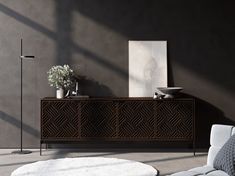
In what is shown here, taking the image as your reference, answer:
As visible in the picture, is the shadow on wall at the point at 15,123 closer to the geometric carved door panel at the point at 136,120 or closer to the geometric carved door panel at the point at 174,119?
the geometric carved door panel at the point at 136,120

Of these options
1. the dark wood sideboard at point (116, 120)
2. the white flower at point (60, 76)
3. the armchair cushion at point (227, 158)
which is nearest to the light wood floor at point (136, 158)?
the dark wood sideboard at point (116, 120)

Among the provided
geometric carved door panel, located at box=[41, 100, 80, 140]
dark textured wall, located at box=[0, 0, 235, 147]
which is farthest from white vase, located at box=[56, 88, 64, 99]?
dark textured wall, located at box=[0, 0, 235, 147]

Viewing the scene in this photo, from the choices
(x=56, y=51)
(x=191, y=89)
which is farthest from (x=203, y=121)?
(x=56, y=51)

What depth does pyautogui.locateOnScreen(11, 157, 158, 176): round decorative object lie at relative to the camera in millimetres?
4523

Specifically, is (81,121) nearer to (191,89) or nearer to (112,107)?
(112,107)

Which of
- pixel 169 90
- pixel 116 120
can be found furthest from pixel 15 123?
pixel 169 90

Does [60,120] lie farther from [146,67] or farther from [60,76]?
[146,67]

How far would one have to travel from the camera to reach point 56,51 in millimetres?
6461

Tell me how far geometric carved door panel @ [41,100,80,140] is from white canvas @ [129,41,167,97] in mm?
984

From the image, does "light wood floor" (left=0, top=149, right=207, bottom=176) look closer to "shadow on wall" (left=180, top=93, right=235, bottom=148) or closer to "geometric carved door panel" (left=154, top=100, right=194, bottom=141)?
"geometric carved door panel" (left=154, top=100, right=194, bottom=141)

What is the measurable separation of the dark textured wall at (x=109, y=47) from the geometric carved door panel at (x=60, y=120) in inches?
20.9

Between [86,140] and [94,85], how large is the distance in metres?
0.93

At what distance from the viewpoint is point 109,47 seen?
21.2ft

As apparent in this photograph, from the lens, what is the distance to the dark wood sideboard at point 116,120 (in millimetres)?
5941
